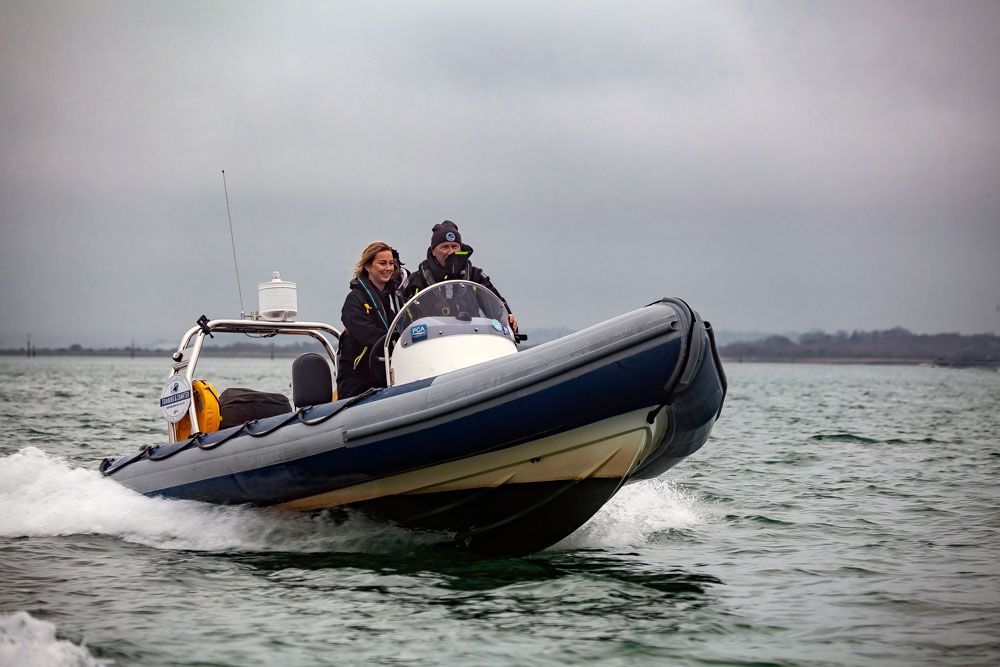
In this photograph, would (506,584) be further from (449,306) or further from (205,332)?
(205,332)

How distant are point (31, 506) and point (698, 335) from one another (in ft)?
14.9

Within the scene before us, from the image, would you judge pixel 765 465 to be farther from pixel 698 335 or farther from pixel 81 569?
pixel 81 569

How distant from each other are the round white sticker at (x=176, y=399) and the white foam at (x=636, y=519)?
2.53m

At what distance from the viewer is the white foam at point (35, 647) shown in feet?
10.7

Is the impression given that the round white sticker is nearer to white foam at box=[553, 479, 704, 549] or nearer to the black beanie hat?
the black beanie hat

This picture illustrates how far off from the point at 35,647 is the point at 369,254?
2.88 m

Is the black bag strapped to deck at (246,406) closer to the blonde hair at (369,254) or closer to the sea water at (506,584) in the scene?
the sea water at (506,584)

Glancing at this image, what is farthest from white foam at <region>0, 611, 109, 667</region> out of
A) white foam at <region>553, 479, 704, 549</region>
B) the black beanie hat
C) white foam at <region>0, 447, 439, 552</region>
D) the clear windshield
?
the black beanie hat

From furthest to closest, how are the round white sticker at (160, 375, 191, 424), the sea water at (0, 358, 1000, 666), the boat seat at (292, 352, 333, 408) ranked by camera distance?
1. the round white sticker at (160, 375, 191, 424)
2. the boat seat at (292, 352, 333, 408)
3. the sea water at (0, 358, 1000, 666)

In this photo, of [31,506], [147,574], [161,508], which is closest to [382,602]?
→ [147,574]

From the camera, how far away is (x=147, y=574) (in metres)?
4.59

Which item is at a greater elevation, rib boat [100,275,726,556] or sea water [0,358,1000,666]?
rib boat [100,275,726,556]

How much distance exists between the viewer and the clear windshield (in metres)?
5.27

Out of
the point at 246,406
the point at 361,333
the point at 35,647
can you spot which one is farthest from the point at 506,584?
the point at 246,406
